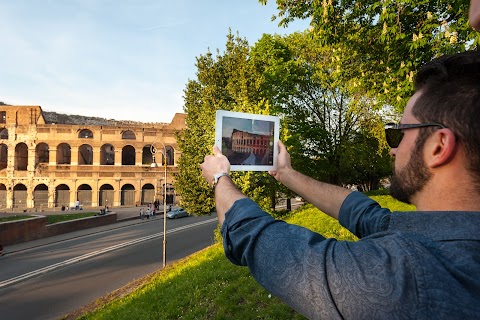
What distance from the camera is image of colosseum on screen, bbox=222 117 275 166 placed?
6.44 feet

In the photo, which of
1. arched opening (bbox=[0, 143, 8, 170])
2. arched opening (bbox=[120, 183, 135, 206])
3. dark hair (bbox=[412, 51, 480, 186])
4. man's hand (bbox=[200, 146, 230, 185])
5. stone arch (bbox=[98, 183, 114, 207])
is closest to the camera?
dark hair (bbox=[412, 51, 480, 186])

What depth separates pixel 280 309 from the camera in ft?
19.7

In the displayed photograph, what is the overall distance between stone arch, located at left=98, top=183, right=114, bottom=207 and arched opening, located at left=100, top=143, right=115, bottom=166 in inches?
131

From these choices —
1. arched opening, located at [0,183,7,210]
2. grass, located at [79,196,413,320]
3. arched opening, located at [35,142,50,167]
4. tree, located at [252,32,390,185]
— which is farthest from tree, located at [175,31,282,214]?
arched opening, located at [0,183,7,210]

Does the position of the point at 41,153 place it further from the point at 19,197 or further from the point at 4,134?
the point at 19,197

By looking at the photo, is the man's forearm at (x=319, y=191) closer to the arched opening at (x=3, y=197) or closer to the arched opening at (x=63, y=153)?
the arched opening at (x=63, y=153)

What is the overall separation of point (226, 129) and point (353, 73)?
332 inches

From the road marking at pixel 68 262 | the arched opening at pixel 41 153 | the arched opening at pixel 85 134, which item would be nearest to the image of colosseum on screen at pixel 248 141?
the road marking at pixel 68 262

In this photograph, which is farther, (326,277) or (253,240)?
(253,240)

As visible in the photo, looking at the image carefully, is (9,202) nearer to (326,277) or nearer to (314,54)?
(314,54)

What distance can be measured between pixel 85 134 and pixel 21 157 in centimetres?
874

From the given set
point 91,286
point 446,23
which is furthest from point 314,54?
point 91,286

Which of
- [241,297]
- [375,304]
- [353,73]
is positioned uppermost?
[353,73]

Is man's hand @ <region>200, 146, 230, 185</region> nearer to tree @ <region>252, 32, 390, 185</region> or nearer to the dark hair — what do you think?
the dark hair
